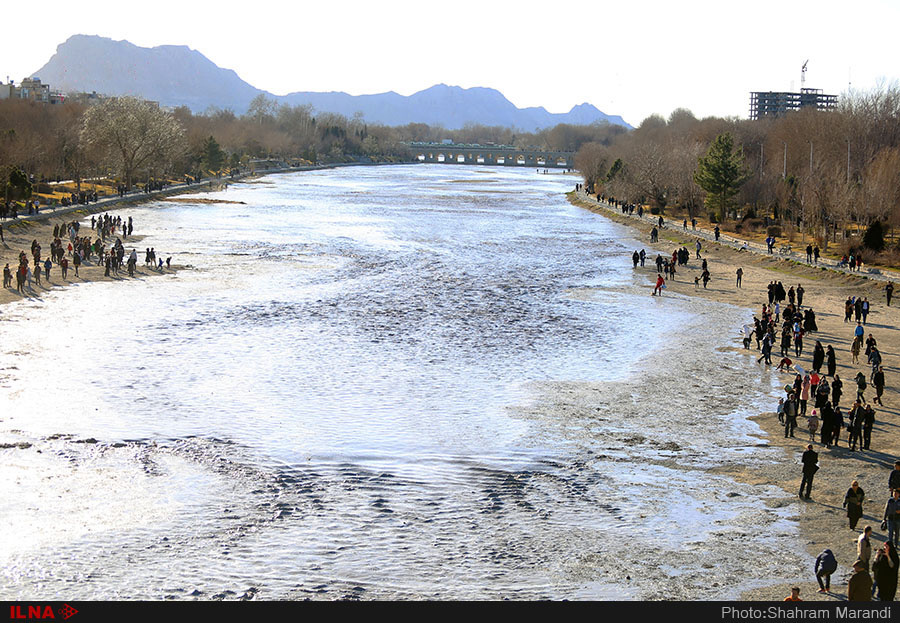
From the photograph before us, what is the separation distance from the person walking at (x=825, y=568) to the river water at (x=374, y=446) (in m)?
1.02

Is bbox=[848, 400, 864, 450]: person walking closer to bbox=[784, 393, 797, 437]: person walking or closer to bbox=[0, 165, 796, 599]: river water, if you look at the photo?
bbox=[784, 393, 797, 437]: person walking

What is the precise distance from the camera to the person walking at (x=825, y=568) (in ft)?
43.4

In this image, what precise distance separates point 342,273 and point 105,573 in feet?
114

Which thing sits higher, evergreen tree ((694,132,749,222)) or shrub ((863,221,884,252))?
evergreen tree ((694,132,749,222))

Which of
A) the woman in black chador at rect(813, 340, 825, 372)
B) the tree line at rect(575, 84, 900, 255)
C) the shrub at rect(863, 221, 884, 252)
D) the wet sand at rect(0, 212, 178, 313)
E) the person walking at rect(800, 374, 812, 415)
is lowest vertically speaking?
the person walking at rect(800, 374, 812, 415)

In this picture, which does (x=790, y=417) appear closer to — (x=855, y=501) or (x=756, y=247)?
(x=855, y=501)

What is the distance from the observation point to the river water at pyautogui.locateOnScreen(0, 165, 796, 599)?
1459 cm

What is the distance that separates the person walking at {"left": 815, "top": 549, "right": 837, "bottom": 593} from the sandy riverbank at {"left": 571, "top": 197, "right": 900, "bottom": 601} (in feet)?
0.50

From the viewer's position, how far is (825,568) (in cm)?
1327

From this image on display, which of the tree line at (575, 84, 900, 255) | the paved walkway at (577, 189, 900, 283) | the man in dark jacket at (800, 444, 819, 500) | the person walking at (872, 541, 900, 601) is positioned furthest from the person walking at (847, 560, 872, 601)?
the tree line at (575, 84, 900, 255)

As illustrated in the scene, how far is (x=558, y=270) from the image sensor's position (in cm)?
5250

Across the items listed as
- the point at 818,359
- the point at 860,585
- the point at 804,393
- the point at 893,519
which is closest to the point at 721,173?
the point at 818,359
